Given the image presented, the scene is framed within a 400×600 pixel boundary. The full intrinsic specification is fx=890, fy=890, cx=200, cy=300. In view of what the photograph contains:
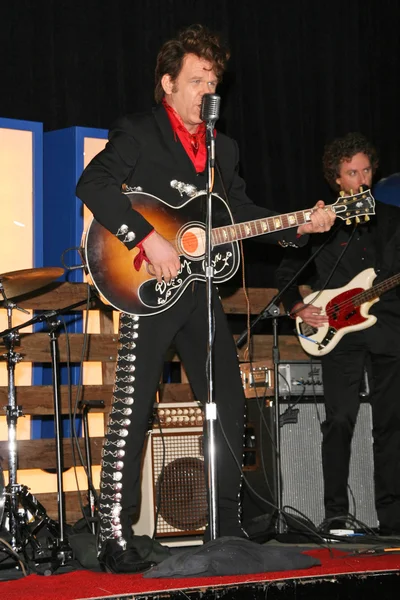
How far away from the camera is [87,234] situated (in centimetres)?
338

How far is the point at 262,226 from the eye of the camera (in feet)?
11.5

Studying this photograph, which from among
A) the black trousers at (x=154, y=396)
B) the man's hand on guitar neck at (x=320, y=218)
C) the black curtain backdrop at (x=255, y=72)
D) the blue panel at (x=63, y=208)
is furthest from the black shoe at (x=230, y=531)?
the black curtain backdrop at (x=255, y=72)

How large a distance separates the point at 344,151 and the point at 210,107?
1.84 m

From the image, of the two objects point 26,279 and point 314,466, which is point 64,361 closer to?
point 26,279

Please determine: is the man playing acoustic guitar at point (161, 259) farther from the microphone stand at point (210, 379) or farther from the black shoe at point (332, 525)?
the black shoe at point (332, 525)

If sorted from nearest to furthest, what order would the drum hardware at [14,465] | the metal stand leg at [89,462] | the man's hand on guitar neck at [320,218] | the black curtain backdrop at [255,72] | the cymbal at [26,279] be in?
the man's hand on guitar neck at [320,218]
the drum hardware at [14,465]
the cymbal at [26,279]
the metal stand leg at [89,462]
the black curtain backdrop at [255,72]

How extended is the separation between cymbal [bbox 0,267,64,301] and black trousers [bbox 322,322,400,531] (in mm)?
1565

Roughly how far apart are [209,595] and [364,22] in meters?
5.79

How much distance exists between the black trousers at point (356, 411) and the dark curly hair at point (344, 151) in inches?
36.8

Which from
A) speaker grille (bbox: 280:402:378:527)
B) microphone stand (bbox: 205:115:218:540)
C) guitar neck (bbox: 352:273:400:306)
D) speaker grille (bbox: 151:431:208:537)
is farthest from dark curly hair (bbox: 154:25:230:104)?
speaker grille (bbox: 280:402:378:527)

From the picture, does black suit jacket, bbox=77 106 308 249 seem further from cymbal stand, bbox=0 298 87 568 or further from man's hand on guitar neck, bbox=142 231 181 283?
cymbal stand, bbox=0 298 87 568

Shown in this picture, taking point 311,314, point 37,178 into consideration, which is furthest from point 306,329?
point 37,178

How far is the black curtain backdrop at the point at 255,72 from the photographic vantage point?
5.93m

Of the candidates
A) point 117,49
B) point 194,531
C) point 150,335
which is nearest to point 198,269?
point 150,335
